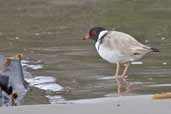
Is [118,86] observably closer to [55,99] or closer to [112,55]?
[112,55]

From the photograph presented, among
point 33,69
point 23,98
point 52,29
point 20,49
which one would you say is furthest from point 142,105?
point 52,29

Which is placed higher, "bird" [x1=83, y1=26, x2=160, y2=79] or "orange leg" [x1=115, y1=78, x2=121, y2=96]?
"bird" [x1=83, y1=26, x2=160, y2=79]

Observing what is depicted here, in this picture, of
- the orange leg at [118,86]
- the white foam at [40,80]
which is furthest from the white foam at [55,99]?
the white foam at [40,80]

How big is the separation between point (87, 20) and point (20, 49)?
3.92m

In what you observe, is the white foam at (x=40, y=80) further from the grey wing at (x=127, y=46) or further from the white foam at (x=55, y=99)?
the grey wing at (x=127, y=46)

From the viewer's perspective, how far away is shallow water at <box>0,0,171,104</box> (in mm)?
9656

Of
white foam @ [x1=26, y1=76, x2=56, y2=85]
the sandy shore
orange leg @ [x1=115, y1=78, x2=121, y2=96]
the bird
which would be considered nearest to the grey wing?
the bird

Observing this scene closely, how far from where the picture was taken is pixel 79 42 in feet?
44.3

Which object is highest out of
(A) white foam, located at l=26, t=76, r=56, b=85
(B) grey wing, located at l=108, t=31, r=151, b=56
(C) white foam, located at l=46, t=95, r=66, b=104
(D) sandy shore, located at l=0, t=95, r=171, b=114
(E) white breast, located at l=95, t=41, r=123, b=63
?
(D) sandy shore, located at l=0, t=95, r=171, b=114

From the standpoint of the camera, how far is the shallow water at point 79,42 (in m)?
9.66

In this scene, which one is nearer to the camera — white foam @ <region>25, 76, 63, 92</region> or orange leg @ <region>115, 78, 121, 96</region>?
orange leg @ <region>115, 78, 121, 96</region>

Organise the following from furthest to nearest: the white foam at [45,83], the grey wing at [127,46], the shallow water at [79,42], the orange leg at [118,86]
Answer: the grey wing at [127,46]
the white foam at [45,83]
the shallow water at [79,42]
the orange leg at [118,86]

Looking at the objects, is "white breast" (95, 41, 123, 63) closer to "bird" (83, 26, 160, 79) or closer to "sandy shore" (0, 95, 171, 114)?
"bird" (83, 26, 160, 79)

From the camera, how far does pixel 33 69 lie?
11.2 m
